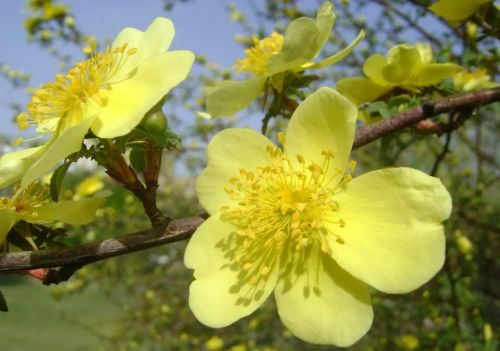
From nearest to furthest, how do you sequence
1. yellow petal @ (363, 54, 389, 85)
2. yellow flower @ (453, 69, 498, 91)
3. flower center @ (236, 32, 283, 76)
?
yellow petal @ (363, 54, 389, 85), flower center @ (236, 32, 283, 76), yellow flower @ (453, 69, 498, 91)

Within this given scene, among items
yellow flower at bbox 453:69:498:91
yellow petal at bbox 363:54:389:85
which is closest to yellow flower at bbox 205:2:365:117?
yellow petal at bbox 363:54:389:85

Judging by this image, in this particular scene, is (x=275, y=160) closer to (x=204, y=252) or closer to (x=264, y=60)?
(x=204, y=252)

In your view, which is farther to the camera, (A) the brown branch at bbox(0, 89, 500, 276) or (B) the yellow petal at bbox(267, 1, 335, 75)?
(B) the yellow petal at bbox(267, 1, 335, 75)

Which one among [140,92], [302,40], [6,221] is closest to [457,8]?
[302,40]

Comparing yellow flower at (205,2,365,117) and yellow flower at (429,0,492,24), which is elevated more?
yellow flower at (205,2,365,117)

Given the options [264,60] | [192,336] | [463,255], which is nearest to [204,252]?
[264,60]

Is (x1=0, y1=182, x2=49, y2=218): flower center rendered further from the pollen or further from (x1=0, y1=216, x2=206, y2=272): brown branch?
the pollen
